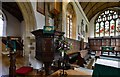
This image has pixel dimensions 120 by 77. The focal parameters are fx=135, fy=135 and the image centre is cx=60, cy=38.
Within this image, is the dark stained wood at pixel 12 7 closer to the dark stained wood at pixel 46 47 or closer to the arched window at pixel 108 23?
the dark stained wood at pixel 46 47

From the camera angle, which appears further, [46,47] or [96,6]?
[96,6]

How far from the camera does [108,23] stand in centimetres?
1708

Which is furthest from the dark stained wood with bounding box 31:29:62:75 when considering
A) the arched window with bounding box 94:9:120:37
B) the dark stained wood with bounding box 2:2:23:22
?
the arched window with bounding box 94:9:120:37

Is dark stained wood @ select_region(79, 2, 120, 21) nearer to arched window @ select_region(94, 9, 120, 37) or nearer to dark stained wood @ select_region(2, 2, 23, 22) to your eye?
arched window @ select_region(94, 9, 120, 37)

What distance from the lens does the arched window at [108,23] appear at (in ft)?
53.6

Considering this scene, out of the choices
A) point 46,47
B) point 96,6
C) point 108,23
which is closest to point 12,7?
point 46,47

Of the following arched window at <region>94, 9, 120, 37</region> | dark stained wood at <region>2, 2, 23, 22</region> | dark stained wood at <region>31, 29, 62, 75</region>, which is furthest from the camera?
arched window at <region>94, 9, 120, 37</region>

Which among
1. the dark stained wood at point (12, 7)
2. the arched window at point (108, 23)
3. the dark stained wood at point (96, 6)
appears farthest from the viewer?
the arched window at point (108, 23)

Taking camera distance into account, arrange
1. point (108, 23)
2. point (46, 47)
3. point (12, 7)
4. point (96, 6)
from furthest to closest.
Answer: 1. point (108, 23)
2. point (96, 6)
3. point (12, 7)
4. point (46, 47)

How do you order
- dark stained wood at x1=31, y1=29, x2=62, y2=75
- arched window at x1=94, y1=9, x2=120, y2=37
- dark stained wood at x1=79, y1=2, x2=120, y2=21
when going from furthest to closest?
arched window at x1=94, y1=9, x2=120, y2=37 → dark stained wood at x1=79, y1=2, x2=120, y2=21 → dark stained wood at x1=31, y1=29, x2=62, y2=75

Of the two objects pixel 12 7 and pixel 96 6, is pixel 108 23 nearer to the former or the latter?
pixel 96 6

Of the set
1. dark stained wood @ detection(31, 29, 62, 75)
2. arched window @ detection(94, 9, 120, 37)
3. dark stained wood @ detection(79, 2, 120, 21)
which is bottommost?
dark stained wood @ detection(31, 29, 62, 75)

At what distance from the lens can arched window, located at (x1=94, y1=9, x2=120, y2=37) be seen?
53.6 ft

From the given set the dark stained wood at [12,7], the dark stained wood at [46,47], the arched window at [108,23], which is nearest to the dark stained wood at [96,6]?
the arched window at [108,23]
